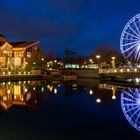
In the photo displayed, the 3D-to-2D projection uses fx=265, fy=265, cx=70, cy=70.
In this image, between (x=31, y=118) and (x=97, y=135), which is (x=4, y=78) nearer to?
(x=31, y=118)

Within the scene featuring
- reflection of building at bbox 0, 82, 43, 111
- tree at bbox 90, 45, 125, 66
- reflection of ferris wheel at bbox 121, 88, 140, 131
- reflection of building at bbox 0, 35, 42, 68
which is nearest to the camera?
reflection of ferris wheel at bbox 121, 88, 140, 131

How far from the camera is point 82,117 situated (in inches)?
530

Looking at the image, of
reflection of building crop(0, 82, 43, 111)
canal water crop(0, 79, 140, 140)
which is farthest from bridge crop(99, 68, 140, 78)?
canal water crop(0, 79, 140, 140)

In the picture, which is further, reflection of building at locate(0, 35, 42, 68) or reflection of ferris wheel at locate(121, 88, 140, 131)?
reflection of building at locate(0, 35, 42, 68)

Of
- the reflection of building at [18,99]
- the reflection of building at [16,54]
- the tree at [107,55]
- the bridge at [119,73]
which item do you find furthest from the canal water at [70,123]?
the tree at [107,55]

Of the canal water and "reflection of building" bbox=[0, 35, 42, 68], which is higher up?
"reflection of building" bbox=[0, 35, 42, 68]

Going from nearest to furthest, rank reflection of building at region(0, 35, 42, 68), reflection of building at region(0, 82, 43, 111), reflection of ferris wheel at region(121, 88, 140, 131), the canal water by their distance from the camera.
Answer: the canal water < reflection of ferris wheel at region(121, 88, 140, 131) < reflection of building at region(0, 82, 43, 111) < reflection of building at region(0, 35, 42, 68)

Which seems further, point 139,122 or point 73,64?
point 73,64

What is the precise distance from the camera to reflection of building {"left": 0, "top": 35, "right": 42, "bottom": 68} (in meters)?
49.3

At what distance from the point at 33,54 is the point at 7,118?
136ft

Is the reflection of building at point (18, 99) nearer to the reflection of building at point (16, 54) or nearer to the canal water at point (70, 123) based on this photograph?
the canal water at point (70, 123)

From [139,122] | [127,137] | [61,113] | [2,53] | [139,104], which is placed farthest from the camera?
[2,53]

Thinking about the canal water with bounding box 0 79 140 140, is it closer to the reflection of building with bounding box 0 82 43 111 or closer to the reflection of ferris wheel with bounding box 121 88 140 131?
the reflection of ferris wheel with bounding box 121 88 140 131

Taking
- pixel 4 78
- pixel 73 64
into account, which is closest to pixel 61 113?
A: pixel 4 78
